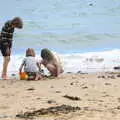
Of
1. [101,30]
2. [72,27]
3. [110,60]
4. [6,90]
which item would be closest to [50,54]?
[6,90]

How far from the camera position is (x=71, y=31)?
105 ft

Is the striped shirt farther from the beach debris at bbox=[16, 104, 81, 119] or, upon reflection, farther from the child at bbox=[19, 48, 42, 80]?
the beach debris at bbox=[16, 104, 81, 119]

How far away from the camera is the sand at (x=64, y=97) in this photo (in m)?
7.18

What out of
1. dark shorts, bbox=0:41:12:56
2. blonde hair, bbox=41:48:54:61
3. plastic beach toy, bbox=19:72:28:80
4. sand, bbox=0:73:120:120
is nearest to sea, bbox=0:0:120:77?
blonde hair, bbox=41:48:54:61

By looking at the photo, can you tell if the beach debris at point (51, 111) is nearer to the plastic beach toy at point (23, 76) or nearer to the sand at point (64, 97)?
the sand at point (64, 97)

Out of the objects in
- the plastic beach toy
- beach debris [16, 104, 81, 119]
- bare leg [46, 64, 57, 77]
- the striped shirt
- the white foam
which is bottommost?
beach debris [16, 104, 81, 119]

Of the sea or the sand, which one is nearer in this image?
the sand

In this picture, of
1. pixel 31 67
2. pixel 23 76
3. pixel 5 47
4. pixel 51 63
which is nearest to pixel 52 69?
pixel 51 63

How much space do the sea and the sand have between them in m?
3.75

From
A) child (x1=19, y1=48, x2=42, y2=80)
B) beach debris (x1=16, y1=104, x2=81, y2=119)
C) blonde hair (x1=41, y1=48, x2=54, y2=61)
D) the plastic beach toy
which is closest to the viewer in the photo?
beach debris (x1=16, y1=104, x2=81, y2=119)

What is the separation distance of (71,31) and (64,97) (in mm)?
23303

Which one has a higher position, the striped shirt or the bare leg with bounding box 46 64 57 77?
the striped shirt

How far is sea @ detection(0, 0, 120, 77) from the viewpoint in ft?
54.6

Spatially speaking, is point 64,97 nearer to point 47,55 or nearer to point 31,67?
point 31,67
